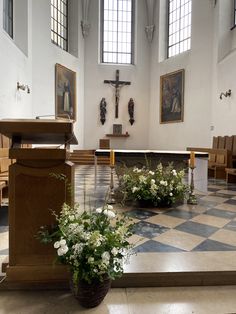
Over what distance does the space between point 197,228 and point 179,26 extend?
9.46m

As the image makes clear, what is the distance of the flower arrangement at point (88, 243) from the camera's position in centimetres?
144

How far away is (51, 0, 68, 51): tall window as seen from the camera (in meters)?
9.52

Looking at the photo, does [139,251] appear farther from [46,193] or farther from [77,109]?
[77,109]

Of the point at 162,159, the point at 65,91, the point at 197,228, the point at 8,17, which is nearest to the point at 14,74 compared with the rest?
the point at 8,17

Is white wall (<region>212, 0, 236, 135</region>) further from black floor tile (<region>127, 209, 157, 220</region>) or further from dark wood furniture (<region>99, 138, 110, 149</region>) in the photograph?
black floor tile (<region>127, 209, 157, 220</region>)

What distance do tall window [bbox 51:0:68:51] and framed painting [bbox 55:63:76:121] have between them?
3.71ft

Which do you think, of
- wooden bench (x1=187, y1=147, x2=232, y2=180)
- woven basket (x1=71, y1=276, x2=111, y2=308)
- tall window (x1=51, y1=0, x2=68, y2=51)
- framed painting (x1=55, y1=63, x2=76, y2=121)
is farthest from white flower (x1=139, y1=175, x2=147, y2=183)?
tall window (x1=51, y1=0, x2=68, y2=51)

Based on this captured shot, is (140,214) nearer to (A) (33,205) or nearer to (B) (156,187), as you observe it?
(B) (156,187)

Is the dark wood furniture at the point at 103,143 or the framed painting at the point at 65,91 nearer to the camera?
the framed painting at the point at 65,91

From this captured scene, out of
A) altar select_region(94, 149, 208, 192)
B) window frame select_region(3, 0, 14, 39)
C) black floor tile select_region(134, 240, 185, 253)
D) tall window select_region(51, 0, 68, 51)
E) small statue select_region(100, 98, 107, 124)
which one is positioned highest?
tall window select_region(51, 0, 68, 51)

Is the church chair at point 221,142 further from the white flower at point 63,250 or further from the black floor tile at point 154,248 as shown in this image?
the white flower at point 63,250

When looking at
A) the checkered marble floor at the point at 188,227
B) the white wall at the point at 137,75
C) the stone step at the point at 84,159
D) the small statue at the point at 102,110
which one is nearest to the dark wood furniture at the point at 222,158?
the white wall at the point at 137,75

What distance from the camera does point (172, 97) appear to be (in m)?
10.3

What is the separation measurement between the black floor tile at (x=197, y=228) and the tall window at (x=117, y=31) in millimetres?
10043
